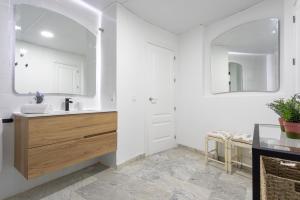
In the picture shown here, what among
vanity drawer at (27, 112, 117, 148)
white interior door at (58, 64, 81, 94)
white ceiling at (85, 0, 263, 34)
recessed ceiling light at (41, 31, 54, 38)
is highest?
white ceiling at (85, 0, 263, 34)

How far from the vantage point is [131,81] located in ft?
9.05

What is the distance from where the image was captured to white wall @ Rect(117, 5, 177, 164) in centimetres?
257

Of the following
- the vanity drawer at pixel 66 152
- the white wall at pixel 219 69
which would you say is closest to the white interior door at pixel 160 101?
the white wall at pixel 219 69

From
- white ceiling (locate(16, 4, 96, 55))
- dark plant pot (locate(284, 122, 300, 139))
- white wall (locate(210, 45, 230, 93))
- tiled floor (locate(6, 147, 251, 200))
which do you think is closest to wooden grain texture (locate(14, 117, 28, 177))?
tiled floor (locate(6, 147, 251, 200))

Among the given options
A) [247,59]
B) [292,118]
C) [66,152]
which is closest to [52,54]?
[66,152]

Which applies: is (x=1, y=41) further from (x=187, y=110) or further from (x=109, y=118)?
(x=187, y=110)

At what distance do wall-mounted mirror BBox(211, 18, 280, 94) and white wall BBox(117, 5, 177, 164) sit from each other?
1.30 meters

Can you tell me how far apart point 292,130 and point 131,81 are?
2192 millimetres

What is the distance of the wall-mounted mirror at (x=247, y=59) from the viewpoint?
91.5 inches

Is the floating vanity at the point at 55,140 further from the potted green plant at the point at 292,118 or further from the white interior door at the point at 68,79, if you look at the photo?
the potted green plant at the point at 292,118

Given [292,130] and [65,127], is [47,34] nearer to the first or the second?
[65,127]

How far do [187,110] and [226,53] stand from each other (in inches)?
52.3

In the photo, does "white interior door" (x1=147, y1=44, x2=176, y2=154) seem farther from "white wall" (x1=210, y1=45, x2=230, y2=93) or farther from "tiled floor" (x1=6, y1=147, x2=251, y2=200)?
"white wall" (x1=210, y1=45, x2=230, y2=93)

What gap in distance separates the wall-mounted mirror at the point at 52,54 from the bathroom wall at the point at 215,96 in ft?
6.25
